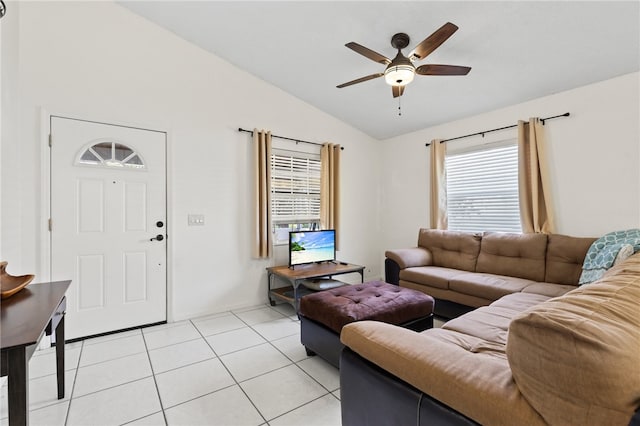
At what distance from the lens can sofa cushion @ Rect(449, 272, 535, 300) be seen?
2646 millimetres

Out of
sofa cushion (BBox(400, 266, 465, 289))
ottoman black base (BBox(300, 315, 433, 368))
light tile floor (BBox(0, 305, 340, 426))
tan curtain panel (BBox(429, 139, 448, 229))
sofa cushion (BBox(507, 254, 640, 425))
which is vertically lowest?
light tile floor (BBox(0, 305, 340, 426))

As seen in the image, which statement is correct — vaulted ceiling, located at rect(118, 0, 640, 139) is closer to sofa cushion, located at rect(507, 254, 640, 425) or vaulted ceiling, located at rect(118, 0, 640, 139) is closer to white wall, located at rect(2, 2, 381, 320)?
white wall, located at rect(2, 2, 381, 320)

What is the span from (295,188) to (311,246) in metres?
0.89

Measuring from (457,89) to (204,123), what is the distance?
2.93 m

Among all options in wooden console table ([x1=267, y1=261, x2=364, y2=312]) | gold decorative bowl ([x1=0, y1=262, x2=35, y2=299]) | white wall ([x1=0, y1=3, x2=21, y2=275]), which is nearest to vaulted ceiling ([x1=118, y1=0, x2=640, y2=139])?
white wall ([x1=0, y1=3, x2=21, y2=275])

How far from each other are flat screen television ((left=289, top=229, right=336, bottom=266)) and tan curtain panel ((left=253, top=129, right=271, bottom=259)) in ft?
1.13

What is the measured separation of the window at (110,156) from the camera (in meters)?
2.71

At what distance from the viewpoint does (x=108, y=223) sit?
2.79 meters

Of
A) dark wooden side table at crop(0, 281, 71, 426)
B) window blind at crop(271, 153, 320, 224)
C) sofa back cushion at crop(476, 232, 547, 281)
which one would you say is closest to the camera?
dark wooden side table at crop(0, 281, 71, 426)

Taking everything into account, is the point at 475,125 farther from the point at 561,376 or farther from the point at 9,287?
the point at 9,287

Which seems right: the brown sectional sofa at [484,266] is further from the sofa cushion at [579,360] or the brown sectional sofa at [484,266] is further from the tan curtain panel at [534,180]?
the sofa cushion at [579,360]

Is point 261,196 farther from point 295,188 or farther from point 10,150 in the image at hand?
point 10,150

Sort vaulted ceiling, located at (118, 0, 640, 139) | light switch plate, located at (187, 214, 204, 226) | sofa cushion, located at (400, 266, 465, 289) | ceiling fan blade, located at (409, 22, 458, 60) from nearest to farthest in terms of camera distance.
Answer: ceiling fan blade, located at (409, 22, 458, 60)
vaulted ceiling, located at (118, 0, 640, 139)
sofa cushion, located at (400, 266, 465, 289)
light switch plate, located at (187, 214, 204, 226)

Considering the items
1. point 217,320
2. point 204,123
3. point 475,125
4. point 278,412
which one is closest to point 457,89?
point 475,125
